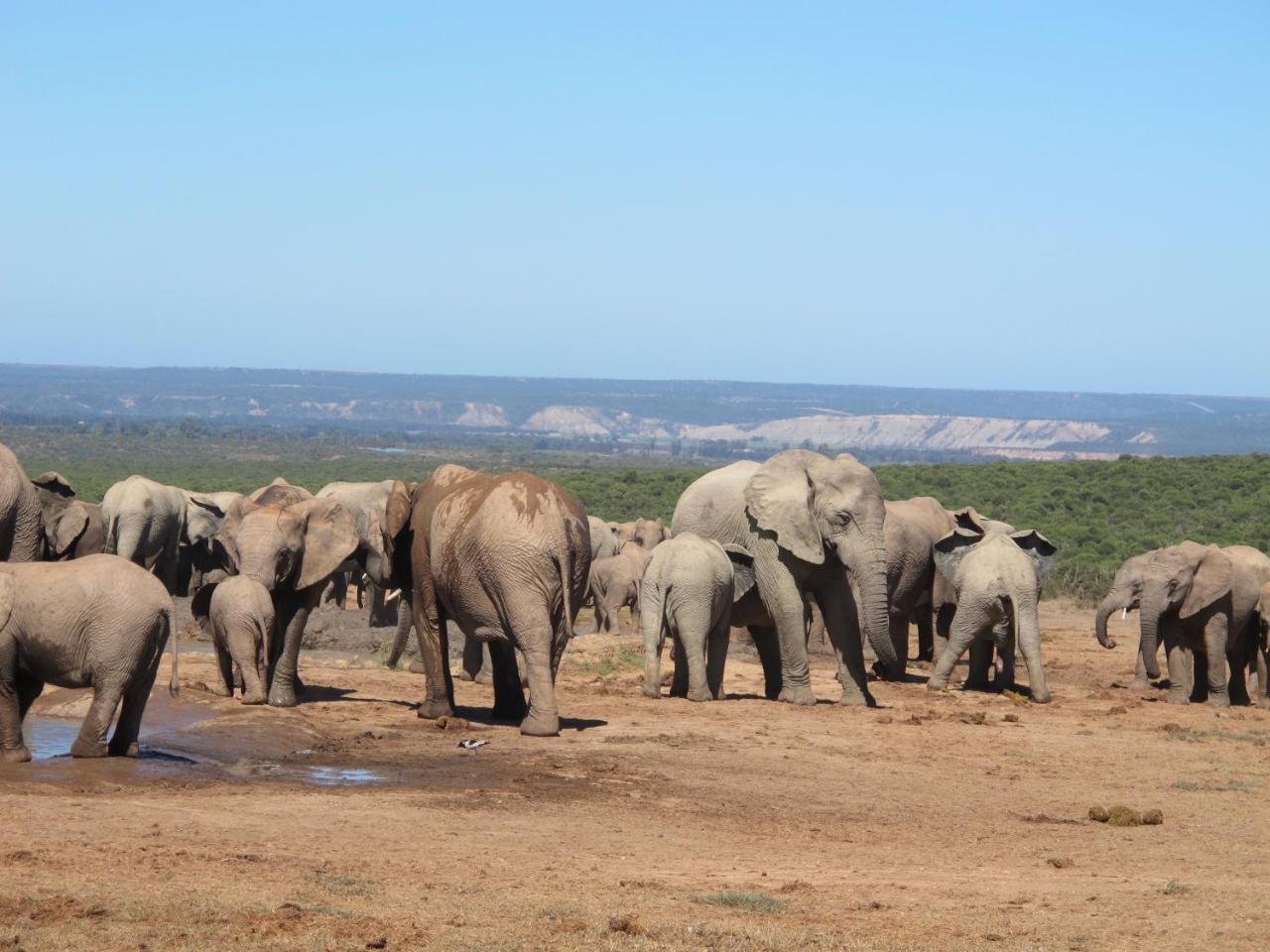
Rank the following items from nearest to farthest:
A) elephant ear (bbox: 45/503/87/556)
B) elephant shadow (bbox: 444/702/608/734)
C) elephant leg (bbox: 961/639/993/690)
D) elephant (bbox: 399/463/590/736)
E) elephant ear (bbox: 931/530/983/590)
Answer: elephant (bbox: 399/463/590/736) → elephant shadow (bbox: 444/702/608/734) → elephant ear (bbox: 45/503/87/556) → elephant leg (bbox: 961/639/993/690) → elephant ear (bbox: 931/530/983/590)

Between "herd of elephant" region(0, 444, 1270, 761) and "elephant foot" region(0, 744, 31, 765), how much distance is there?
0.02 meters

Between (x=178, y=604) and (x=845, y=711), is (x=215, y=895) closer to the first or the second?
(x=845, y=711)

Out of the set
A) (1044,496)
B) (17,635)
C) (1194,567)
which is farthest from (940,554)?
(1044,496)

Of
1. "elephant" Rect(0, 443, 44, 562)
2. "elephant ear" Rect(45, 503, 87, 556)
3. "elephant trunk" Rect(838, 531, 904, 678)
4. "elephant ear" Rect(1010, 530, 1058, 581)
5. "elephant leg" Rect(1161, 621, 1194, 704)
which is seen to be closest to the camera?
"elephant" Rect(0, 443, 44, 562)

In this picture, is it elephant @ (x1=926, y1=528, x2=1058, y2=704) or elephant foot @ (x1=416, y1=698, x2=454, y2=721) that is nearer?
elephant foot @ (x1=416, y1=698, x2=454, y2=721)

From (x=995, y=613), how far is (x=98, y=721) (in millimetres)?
11727

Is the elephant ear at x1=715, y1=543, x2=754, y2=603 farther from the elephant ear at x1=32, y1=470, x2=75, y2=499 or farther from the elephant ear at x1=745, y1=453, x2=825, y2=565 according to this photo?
→ the elephant ear at x1=32, y1=470, x2=75, y2=499

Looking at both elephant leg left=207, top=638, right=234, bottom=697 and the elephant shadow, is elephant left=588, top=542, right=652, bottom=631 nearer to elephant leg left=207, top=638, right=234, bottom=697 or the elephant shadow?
the elephant shadow

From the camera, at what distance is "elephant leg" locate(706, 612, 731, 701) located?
19547 millimetres

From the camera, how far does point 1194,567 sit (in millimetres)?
22062

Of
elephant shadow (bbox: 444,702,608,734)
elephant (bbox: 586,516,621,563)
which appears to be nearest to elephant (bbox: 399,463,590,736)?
elephant shadow (bbox: 444,702,608,734)

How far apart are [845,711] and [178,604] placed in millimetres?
16436

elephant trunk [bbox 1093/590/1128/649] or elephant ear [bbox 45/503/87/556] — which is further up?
elephant ear [bbox 45/503/87/556]

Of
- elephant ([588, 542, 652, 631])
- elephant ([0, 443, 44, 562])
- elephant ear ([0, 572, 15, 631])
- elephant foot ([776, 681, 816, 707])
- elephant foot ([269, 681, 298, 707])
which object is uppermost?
elephant ([0, 443, 44, 562])
